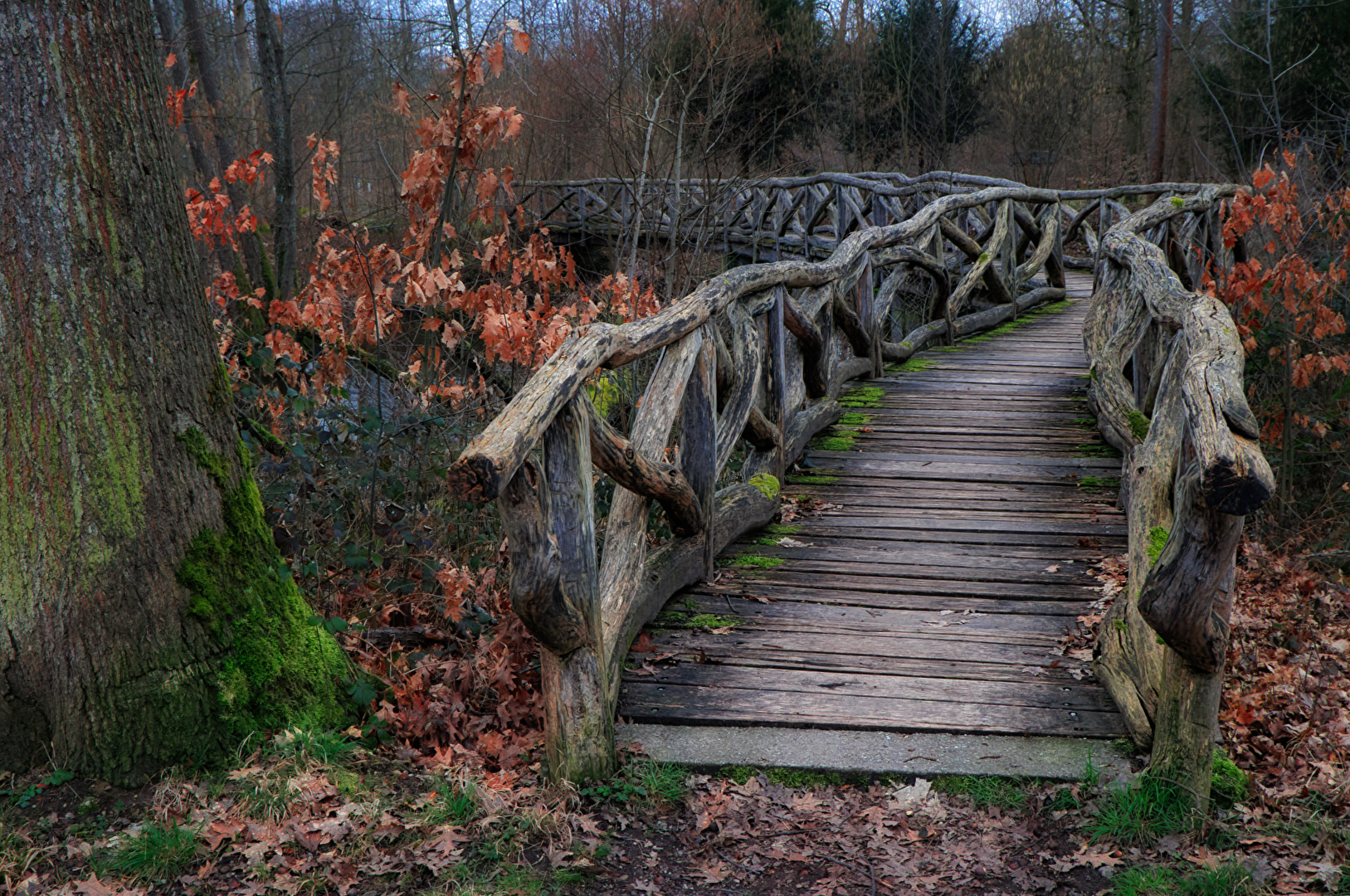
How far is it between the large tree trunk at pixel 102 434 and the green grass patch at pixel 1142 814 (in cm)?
266

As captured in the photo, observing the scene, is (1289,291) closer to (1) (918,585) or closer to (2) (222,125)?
(1) (918,585)

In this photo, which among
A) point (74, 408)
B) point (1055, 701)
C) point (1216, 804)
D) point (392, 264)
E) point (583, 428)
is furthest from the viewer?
point (392, 264)

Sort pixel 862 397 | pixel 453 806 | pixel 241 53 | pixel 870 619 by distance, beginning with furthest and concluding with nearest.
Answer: pixel 241 53 < pixel 862 397 < pixel 870 619 < pixel 453 806

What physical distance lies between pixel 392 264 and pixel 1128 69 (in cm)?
1890

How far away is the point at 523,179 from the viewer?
31.7 ft

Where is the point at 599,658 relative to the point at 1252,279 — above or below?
below

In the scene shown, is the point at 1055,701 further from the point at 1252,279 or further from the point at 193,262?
the point at 1252,279

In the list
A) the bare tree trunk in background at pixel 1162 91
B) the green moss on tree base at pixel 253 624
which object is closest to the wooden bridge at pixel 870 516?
the green moss on tree base at pixel 253 624

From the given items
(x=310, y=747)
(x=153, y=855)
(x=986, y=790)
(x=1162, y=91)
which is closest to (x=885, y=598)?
(x=986, y=790)

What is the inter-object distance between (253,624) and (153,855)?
28.9 inches

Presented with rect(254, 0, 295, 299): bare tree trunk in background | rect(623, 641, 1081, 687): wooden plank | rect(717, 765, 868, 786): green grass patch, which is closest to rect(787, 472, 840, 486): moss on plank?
rect(623, 641, 1081, 687): wooden plank

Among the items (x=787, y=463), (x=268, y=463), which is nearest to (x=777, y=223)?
(x=787, y=463)

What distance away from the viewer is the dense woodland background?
15.2 ft

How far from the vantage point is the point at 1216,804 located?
3.12 m
